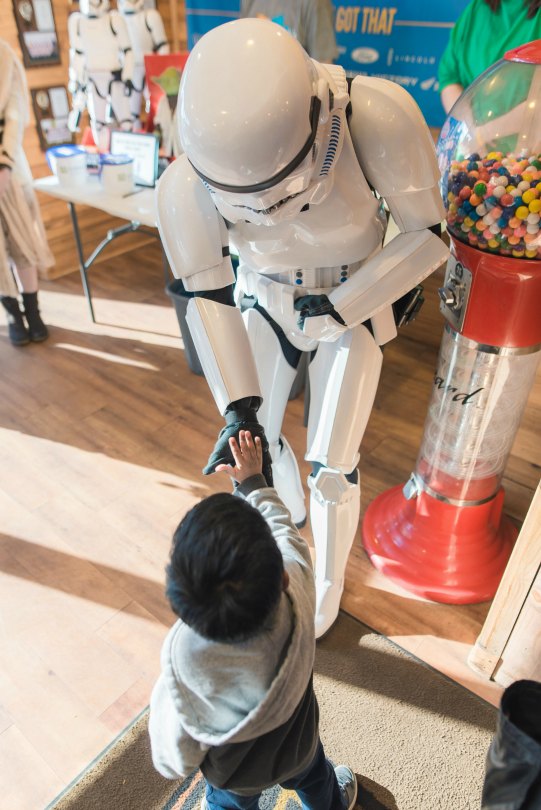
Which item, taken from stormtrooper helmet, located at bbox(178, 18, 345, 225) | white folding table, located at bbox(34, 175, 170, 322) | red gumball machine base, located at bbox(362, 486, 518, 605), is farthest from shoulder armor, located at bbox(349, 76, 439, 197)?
white folding table, located at bbox(34, 175, 170, 322)

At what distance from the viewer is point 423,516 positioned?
1.81m

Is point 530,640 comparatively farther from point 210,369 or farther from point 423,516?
point 210,369

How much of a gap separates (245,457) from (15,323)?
2.30 m

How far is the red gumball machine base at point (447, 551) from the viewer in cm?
175

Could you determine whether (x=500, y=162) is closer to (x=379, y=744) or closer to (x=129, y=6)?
(x=379, y=744)

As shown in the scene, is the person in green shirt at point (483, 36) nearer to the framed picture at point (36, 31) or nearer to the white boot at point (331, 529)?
the white boot at point (331, 529)

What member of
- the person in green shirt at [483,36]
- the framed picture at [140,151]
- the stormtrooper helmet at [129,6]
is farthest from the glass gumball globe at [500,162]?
the stormtrooper helmet at [129,6]

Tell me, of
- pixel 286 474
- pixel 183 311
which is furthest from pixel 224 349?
pixel 183 311

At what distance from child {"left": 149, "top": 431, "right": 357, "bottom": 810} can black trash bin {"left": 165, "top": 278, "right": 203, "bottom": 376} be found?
5.67 feet

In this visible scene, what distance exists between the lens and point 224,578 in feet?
2.43

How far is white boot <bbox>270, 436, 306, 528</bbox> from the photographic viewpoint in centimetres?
170

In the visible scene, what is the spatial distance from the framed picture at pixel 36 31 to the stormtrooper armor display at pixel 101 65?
255 millimetres

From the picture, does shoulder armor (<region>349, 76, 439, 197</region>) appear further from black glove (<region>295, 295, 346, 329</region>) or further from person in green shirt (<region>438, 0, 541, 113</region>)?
person in green shirt (<region>438, 0, 541, 113</region>)

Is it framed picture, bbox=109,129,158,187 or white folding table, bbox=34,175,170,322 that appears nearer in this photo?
white folding table, bbox=34,175,170,322
